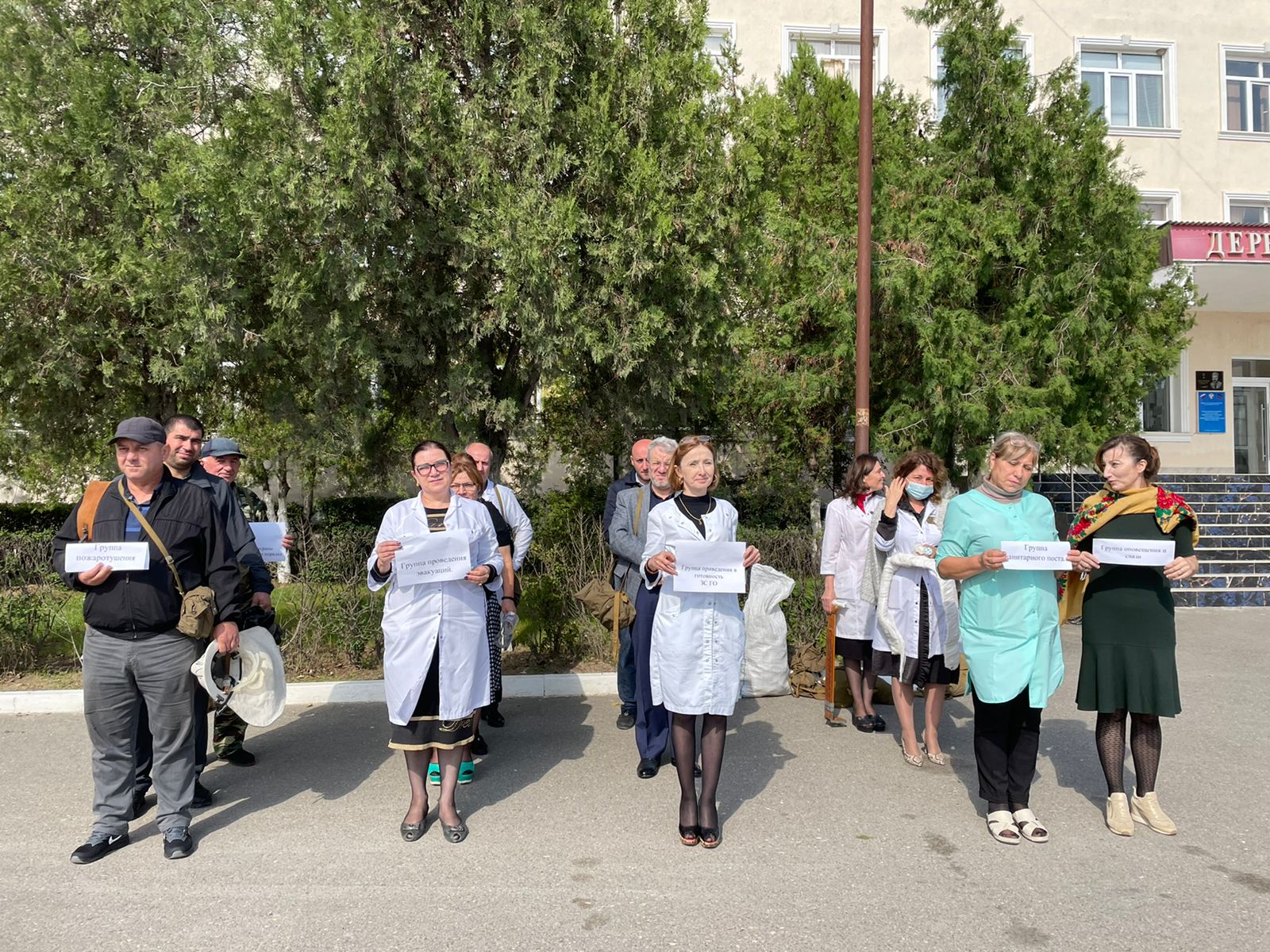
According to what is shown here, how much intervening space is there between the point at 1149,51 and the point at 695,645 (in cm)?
2224

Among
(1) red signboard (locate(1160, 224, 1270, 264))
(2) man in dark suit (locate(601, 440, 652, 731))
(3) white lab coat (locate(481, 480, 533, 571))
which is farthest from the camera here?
(1) red signboard (locate(1160, 224, 1270, 264))

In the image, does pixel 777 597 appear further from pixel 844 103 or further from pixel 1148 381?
pixel 844 103

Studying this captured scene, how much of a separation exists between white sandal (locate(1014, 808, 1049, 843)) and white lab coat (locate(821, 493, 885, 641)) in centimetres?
171

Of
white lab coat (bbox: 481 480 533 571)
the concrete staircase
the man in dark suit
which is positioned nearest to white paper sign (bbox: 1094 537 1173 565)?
the man in dark suit

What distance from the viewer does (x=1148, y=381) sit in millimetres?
10953

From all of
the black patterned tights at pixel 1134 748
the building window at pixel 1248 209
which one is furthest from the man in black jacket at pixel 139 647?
the building window at pixel 1248 209

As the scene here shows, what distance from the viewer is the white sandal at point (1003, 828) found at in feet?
14.3

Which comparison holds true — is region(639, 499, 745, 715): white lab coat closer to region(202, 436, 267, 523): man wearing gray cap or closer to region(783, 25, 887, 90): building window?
region(202, 436, 267, 523): man wearing gray cap

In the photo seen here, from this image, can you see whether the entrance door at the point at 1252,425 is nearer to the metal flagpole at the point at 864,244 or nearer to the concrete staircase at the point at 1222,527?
the concrete staircase at the point at 1222,527

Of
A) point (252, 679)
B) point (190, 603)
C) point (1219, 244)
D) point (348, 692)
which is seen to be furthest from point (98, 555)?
point (1219, 244)

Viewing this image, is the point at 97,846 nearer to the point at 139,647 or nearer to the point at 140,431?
the point at 139,647

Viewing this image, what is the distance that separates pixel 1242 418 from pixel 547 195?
18934mm

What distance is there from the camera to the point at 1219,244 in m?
15.1

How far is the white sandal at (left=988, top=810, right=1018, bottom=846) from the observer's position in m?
4.36
